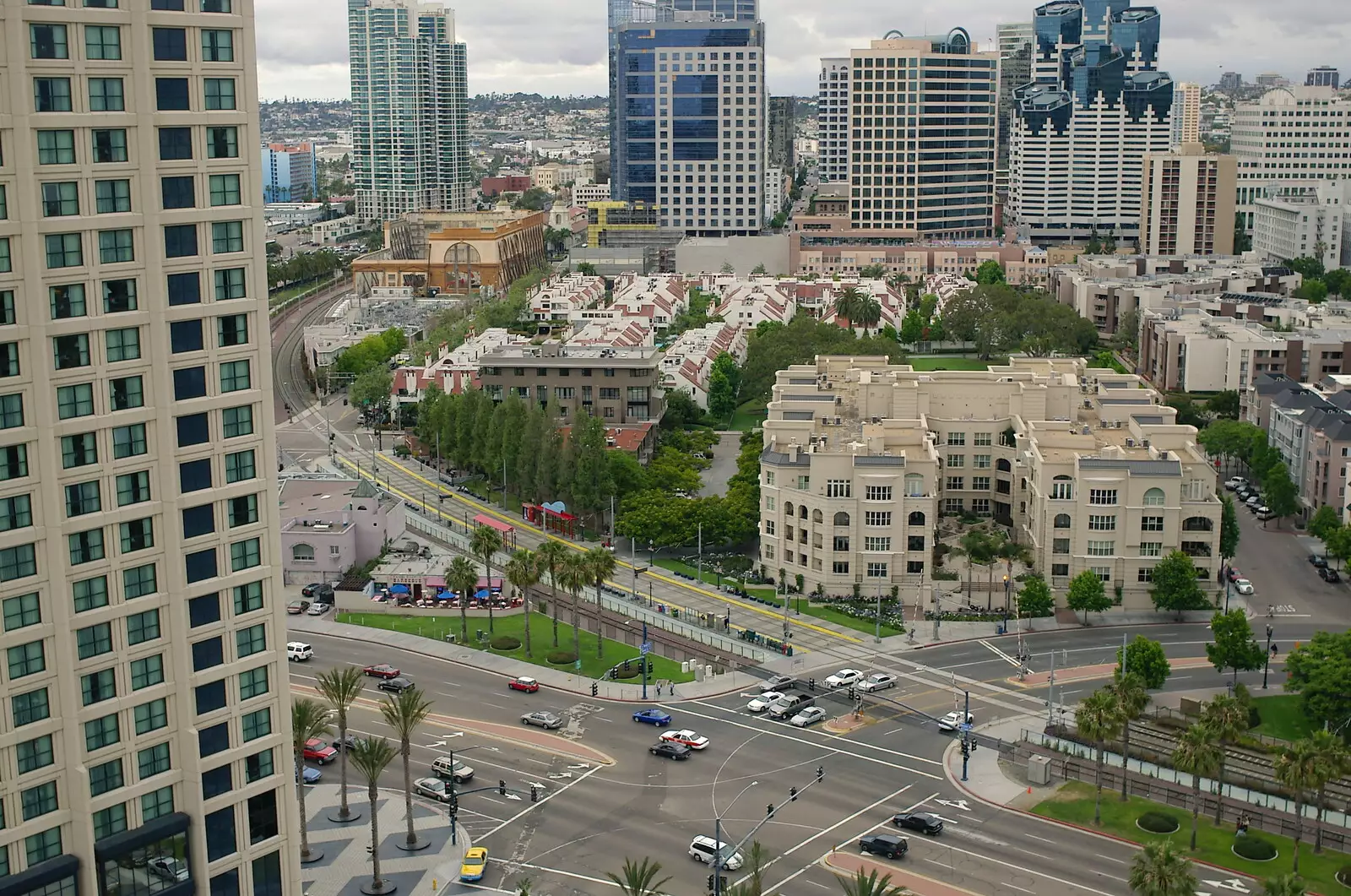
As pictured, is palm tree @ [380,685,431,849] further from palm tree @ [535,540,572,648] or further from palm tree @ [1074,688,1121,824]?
palm tree @ [1074,688,1121,824]

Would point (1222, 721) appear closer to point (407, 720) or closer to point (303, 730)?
point (407, 720)

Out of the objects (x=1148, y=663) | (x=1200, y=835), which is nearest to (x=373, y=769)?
(x=1200, y=835)

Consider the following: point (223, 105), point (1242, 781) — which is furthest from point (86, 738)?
point (1242, 781)

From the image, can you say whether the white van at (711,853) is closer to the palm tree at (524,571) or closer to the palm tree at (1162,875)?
the palm tree at (1162,875)

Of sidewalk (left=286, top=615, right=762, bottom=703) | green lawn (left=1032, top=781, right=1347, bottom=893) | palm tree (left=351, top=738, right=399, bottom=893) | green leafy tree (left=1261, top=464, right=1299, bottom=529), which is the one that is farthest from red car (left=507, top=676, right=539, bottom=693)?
green leafy tree (left=1261, top=464, right=1299, bottom=529)

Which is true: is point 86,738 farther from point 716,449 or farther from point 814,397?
point 716,449
